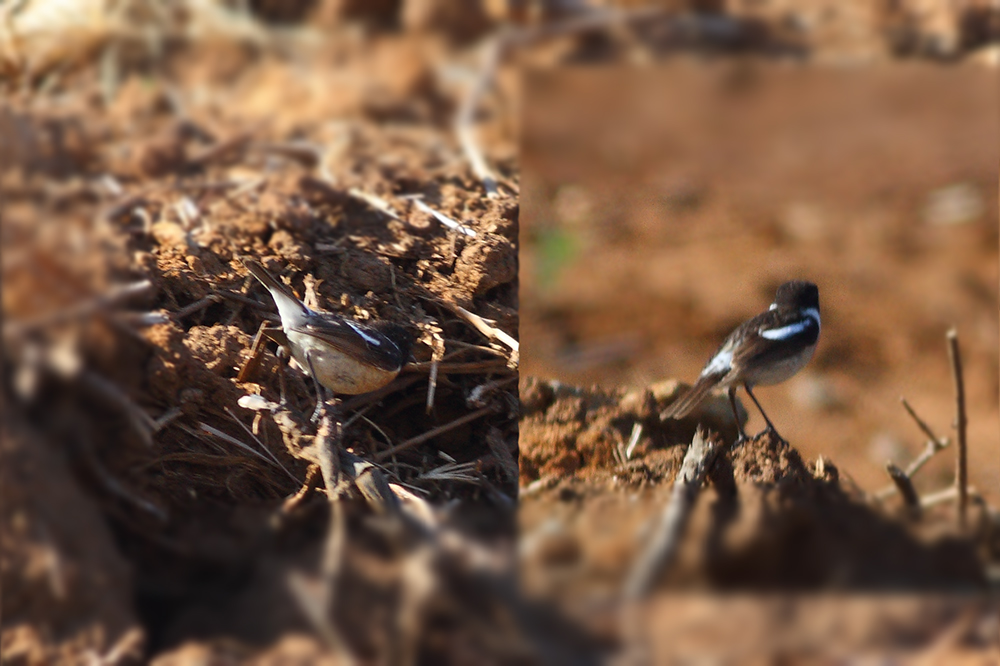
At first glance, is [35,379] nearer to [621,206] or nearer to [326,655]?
[326,655]

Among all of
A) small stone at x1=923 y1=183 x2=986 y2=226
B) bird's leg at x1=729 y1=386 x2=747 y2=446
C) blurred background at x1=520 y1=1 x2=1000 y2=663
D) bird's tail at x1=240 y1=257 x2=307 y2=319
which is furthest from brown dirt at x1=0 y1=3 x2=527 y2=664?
small stone at x1=923 y1=183 x2=986 y2=226

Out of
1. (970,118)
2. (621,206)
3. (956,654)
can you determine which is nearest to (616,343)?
(621,206)

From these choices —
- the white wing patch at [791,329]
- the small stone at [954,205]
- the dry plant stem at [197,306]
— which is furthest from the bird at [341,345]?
the small stone at [954,205]

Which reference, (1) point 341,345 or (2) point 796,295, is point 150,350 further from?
(2) point 796,295

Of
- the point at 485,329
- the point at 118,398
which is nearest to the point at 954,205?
the point at 485,329

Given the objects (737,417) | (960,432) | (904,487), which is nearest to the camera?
(960,432)

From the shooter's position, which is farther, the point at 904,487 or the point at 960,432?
the point at 904,487

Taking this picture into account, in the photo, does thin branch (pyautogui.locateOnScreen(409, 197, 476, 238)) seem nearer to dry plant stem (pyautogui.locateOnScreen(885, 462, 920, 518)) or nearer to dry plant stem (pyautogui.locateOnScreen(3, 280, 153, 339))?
dry plant stem (pyautogui.locateOnScreen(3, 280, 153, 339))
